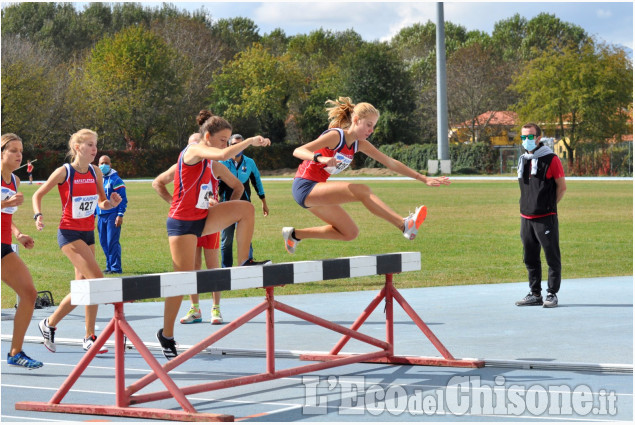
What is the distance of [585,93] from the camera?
7038cm

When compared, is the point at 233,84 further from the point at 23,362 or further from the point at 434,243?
the point at 23,362

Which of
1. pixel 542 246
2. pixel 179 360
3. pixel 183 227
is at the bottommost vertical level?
pixel 179 360

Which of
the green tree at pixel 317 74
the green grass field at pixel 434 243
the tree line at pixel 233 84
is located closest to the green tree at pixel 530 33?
the tree line at pixel 233 84

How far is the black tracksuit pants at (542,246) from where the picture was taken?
12.4m

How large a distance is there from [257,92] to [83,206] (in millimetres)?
81045

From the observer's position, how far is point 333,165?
8.14m

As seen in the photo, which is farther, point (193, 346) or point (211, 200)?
point (211, 200)

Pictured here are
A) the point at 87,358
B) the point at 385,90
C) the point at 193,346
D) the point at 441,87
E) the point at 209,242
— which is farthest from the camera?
the point at 385,90

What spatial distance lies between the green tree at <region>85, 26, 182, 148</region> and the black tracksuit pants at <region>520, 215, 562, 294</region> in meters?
73.6

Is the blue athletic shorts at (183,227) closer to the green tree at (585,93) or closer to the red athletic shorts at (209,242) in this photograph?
the red athletic shorts at (209,242)

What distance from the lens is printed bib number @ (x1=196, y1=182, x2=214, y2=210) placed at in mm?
8250

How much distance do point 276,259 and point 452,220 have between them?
437 inches

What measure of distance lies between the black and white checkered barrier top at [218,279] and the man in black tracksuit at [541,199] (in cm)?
420

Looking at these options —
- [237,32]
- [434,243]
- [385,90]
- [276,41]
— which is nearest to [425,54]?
[276,41]
